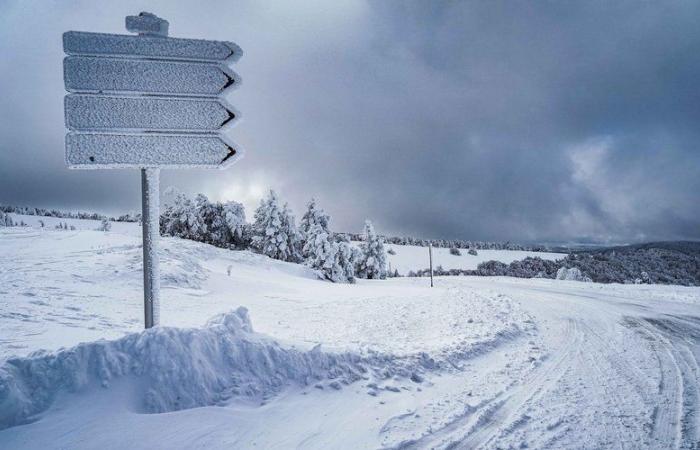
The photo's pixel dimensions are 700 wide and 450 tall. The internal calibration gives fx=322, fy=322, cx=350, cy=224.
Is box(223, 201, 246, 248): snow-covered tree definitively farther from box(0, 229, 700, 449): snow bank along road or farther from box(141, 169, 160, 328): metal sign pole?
box(141, 169, 160, 328): metal sign pole

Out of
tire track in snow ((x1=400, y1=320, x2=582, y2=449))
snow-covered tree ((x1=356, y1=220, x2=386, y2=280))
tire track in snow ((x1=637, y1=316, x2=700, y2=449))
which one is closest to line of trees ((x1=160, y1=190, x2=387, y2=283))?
snow-covered tree ((x1=356, y1=220, x2=386, y2=280))

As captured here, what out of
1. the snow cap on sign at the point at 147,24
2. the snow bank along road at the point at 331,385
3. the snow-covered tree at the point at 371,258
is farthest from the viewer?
the snow-covered tree at the point at 371,258

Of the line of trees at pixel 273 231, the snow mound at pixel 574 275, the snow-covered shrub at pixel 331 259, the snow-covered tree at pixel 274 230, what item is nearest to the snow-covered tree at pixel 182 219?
the line of trees at pixel 273 231

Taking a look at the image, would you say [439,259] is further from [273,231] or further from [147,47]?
[147,47]

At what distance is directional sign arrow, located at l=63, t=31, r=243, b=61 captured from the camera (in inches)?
116

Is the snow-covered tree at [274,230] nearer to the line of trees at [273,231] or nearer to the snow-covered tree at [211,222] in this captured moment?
the line of trees at [273,231]

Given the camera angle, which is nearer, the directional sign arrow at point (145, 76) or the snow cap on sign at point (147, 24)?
the directional sign arrow at point (145, 76)

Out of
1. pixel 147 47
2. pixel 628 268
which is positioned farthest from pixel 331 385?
pixel 628 268

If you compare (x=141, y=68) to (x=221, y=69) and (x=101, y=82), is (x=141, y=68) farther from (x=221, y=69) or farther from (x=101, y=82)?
(x=221, y=69)

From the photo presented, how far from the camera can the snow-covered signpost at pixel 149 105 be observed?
115 inches

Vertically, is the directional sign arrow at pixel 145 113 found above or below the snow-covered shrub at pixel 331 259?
above

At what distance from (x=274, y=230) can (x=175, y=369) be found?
3694 cm

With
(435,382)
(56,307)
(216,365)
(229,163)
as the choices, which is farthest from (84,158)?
(56,307)

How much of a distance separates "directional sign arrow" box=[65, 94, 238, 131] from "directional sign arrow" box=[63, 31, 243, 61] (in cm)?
42
